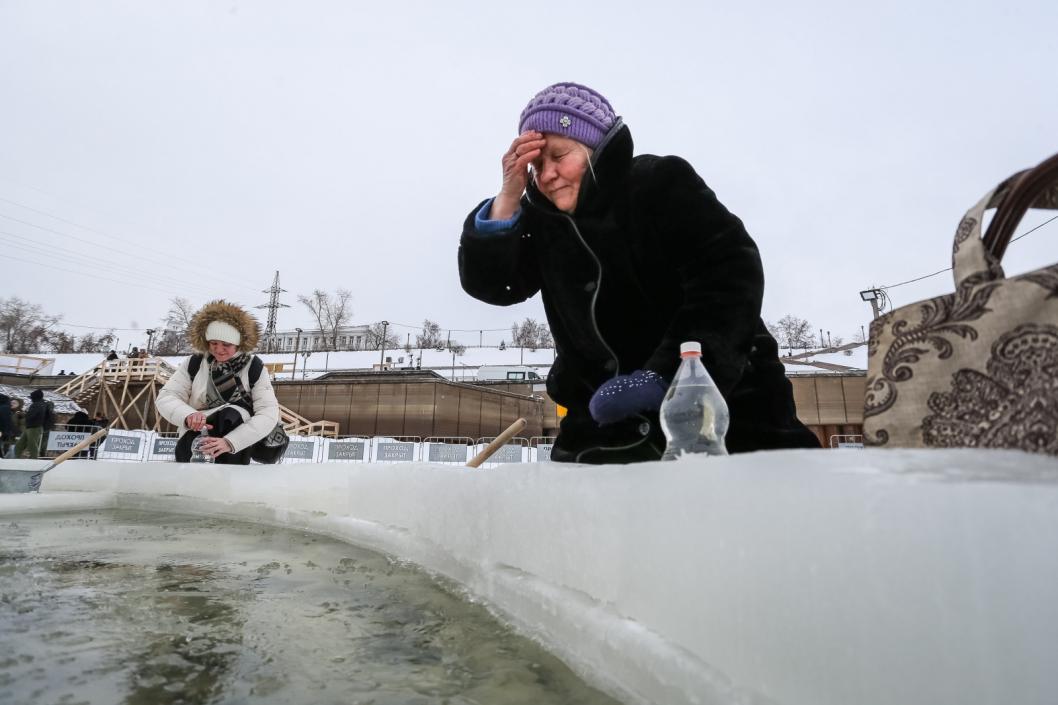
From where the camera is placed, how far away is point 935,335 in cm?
86

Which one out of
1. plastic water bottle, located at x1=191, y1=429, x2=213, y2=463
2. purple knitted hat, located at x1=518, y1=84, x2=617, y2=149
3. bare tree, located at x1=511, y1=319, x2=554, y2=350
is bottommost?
plastic water bottle, located at x1=191, y1=429, x2=213, y2=463

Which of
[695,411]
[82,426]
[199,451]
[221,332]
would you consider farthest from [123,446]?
[695,411]

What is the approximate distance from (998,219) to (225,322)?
16.0 ft

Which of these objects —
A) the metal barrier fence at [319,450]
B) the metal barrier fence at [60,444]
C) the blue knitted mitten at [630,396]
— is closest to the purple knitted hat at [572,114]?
the blue knitted mitten at [630,396]

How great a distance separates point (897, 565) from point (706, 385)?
0.75 meters

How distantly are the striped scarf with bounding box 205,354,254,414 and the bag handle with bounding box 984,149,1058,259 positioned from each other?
15.5 feet

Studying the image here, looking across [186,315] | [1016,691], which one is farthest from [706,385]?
[186,315]

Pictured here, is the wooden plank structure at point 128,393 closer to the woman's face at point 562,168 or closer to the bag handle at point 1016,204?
the woman's face at point 562,168

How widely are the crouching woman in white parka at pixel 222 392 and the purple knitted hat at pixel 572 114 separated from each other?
3489 millimetres

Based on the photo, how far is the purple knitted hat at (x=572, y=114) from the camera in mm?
1751

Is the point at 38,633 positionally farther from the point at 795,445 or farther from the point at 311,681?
the point at 795,445

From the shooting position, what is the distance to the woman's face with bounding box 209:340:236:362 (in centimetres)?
462

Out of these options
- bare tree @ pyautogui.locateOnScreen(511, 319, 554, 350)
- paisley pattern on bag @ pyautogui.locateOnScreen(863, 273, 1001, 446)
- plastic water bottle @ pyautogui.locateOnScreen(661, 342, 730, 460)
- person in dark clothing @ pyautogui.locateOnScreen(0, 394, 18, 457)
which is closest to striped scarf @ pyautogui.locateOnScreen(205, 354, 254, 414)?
plastic water bottle @ pyautogui.locateOnScreen(661, 342, 730, 460)

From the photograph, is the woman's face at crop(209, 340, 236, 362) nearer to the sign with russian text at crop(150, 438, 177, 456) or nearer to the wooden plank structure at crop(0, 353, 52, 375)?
the sign with russian text at crop(150, 438, 177, 456)
